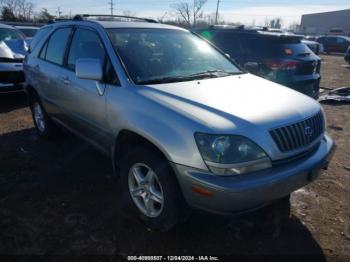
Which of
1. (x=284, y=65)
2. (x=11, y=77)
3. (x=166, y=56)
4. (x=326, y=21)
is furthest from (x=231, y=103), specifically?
(x=326, y=21)

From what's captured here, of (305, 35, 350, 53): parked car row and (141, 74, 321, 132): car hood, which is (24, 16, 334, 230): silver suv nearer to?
(141, 74, 321, 132): car hood

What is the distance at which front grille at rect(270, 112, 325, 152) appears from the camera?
92.6 inches

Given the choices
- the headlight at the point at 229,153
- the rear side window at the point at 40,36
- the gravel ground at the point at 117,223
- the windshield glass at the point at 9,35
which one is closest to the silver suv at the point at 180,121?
the headlight at the point at 229,153

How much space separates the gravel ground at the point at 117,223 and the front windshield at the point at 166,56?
4.58 ft

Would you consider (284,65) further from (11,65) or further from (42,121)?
(11,65)

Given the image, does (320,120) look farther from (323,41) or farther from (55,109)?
(323,41)

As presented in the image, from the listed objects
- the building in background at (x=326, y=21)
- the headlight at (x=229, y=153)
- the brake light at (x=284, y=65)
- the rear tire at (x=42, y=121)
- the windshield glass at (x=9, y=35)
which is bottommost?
the rear tire at (x=42, y=121)

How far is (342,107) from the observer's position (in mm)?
7453

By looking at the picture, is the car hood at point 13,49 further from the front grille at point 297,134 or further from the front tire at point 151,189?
the front grille at point 297,134

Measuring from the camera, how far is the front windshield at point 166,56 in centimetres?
303

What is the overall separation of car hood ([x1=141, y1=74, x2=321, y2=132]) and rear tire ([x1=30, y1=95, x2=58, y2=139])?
2701 mm

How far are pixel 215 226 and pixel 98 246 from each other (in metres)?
1.08

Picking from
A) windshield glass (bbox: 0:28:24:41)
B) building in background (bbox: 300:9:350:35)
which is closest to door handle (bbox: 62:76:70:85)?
windshield glass (bbox: 0:28:24:41)

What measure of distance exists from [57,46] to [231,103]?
2.81 meters
